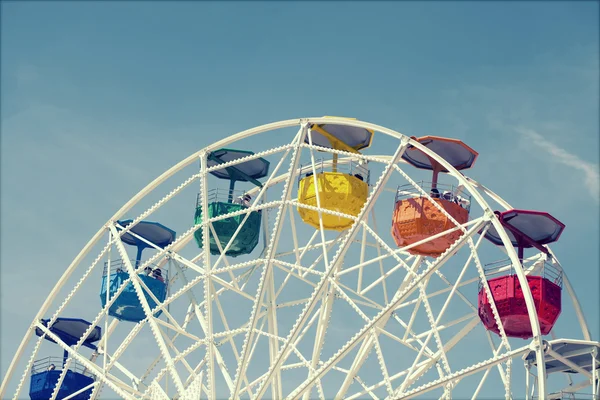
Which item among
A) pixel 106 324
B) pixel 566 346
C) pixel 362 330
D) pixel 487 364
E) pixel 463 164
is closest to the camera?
pixel 487 364

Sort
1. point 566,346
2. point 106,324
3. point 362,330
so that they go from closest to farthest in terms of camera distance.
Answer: point 362,330 < point 566,346 < point 106,324

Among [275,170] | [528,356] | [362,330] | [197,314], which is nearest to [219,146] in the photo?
[275,170]

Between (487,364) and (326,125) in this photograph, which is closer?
(487,364)

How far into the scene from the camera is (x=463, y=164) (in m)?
38.9

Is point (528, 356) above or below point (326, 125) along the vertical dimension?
below

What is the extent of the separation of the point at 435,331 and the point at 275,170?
741 centimetres

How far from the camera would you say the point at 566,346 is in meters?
36.3

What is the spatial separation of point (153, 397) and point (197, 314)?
357 cm

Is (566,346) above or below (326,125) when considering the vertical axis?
below

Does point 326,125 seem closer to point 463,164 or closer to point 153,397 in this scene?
point 463,164

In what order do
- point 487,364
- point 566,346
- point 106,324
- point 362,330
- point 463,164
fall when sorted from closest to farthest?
1. point 487,364
2. point 362,330
3. point 566,346
4. point 463,164
5. point 106,324

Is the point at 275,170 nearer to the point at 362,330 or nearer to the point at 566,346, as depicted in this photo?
the point at 362,330

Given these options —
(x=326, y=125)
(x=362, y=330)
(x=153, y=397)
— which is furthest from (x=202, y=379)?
(x=326, y=125)

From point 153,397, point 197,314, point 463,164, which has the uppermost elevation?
point 463,164
